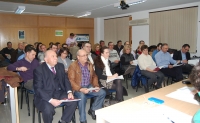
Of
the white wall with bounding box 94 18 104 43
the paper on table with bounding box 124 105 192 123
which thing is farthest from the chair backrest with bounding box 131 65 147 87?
the white wall with bounding box 94 18 104 43

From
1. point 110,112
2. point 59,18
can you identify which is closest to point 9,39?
point 59,18

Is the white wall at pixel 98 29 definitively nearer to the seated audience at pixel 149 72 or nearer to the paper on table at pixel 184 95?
the seated audience at pixel 149 72

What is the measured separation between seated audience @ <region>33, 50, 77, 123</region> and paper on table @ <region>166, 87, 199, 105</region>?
1363mm

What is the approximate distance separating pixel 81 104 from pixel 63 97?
0.29 m

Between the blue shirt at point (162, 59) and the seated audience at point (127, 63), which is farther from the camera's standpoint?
the seated audience at point (127, 63)

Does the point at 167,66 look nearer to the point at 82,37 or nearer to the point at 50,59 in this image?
the point at 50,59

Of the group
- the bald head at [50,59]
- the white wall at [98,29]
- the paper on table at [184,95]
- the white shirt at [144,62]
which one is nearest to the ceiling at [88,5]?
the white shirt at [144,62]

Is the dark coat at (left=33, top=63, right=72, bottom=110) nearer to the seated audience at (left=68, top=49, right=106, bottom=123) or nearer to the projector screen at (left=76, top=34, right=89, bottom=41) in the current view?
the seated audience at (left=68, top=49, right=106, bottom=123)

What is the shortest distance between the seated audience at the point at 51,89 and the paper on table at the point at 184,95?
4.47 ft

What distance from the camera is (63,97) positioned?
2.53 metres

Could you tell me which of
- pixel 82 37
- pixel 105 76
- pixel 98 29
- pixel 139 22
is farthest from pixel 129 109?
pixel 98 29

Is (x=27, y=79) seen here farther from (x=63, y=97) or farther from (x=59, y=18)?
(x=59, y=18)

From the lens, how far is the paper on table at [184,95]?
5.38 feet

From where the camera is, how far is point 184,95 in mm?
1777
